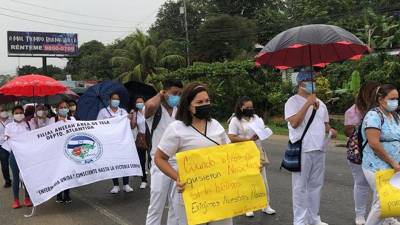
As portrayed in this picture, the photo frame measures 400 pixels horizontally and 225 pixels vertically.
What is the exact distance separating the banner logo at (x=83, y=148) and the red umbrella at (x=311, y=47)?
10.1ft

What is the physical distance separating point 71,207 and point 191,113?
4611 millimetres

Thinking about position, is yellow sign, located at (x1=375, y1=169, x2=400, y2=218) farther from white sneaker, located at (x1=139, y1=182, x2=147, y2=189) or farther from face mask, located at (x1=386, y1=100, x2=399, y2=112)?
white sneaker, located at (x1=139, y1=182, x2=147, y2=189)

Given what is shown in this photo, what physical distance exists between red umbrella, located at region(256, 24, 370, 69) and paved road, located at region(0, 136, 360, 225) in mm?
1946

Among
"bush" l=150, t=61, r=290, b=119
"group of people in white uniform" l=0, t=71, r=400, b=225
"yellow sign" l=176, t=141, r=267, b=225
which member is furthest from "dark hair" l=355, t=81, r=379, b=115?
"bush" l=150, t=61, r=290, b=119

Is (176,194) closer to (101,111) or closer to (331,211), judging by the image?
(331,211)

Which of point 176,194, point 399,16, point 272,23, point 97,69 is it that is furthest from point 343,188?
point 97,69

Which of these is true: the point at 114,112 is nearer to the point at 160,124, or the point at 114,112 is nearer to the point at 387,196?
the point at 160,124

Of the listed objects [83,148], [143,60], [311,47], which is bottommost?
[83,148]

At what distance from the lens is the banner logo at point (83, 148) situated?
25.5ft

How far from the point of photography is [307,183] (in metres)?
5.71

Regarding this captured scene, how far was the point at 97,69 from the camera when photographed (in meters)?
68.2

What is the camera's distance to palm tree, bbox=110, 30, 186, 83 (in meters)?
38.4

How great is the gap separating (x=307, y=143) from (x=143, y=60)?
111ft

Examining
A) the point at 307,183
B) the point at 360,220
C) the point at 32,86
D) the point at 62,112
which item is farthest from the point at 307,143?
the point at 32,86
